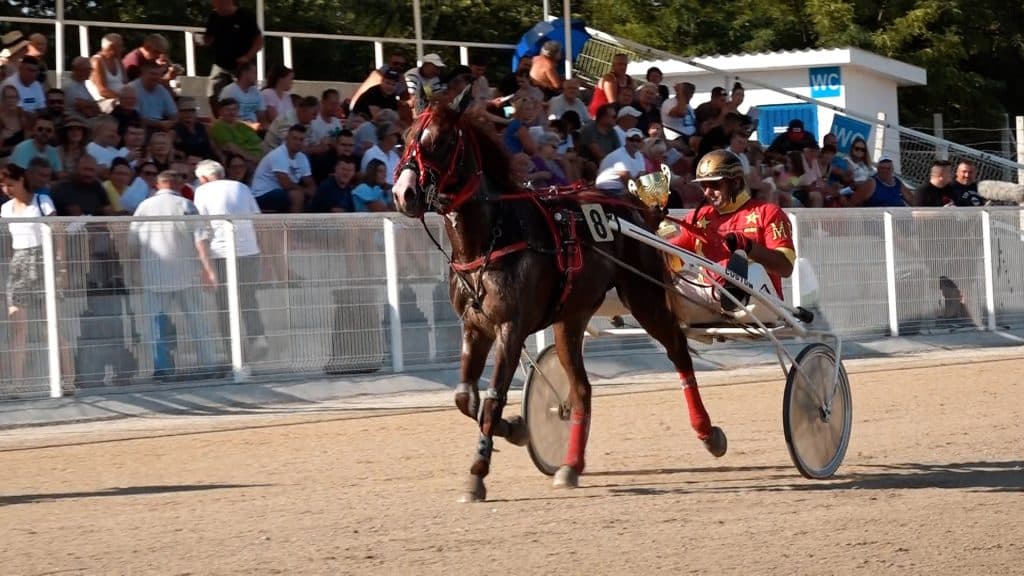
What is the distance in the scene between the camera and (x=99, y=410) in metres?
11.8

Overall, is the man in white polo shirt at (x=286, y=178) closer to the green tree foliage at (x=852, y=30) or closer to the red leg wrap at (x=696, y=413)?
the red leg wrap at (x=696, y=413)

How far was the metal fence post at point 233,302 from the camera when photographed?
12.6 metres

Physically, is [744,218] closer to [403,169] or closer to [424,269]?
[403,169]

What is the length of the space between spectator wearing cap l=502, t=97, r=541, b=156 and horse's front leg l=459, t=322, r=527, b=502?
23.8 ft

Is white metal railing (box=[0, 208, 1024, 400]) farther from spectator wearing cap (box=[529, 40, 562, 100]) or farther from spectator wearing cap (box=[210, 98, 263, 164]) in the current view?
spectator wearing cap (box=[529, 40, 562, 100])

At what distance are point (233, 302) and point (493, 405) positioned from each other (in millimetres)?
5124

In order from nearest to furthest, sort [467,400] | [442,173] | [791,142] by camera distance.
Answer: [442,173] < [467,400] < [791,142]

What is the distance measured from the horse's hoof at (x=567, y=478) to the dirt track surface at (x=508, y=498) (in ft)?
0.25

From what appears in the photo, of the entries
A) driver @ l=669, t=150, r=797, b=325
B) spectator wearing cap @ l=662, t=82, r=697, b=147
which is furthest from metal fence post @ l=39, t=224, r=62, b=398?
spectator wearing cap @ l=662, t=82, r=697, b=147

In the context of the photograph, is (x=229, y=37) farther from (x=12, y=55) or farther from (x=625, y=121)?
(x=625, y=121)

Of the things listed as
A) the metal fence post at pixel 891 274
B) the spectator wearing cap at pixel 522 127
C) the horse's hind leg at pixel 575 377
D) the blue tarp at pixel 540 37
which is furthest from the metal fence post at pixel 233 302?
the metal fence post at pixel 891 274

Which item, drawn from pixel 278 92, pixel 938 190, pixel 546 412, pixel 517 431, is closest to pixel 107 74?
pixel 278 92

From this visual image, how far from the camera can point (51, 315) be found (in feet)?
38.6

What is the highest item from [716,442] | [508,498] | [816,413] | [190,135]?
[190,135]
